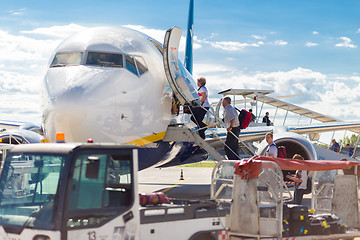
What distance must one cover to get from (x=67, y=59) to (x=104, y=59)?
0.75 meters

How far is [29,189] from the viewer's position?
5.30 meters

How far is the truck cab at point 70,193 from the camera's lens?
4.64 metres

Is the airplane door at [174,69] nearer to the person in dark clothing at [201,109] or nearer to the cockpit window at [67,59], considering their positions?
the person in dark clothing at [201,109]

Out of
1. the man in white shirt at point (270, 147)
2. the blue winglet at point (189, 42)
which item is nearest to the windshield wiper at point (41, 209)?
the man in white shirt at point (270, 147)

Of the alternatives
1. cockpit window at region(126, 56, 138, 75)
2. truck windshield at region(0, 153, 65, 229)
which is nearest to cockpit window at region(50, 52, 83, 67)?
cockpit window at region(126, 56, 138, 75)

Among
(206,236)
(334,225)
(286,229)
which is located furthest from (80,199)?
(334,225)

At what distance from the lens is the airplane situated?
28.9ft

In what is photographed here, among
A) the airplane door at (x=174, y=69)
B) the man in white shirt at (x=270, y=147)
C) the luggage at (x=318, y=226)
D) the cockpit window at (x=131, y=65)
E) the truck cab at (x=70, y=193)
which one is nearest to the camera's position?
the truck cab at (x=70, y=193)

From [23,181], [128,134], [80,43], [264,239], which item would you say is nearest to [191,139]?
[128,134]

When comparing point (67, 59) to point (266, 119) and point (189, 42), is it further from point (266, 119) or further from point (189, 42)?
point (266, 119)

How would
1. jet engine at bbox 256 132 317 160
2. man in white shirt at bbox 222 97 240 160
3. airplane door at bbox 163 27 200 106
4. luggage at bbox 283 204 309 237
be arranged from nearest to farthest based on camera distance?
1. luggage at bbox 283 204 309 237
2. airplane door at bbox 163 27 200 106
3. man in white shirt at bbox 222 97 240 160
4. jet engine at bbox 256 132 317 160

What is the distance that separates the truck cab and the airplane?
3466mm

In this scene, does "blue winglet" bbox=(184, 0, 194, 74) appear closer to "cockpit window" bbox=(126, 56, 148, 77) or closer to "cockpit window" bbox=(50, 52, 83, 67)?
"cockpit window" bbox=(126, 56, 148, 77)

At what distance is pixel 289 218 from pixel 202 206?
1.61 metres
